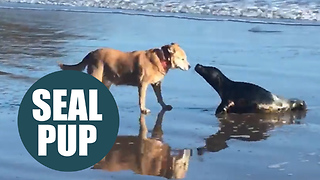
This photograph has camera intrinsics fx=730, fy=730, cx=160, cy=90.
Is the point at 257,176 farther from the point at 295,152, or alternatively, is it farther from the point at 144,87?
the point at 144,87

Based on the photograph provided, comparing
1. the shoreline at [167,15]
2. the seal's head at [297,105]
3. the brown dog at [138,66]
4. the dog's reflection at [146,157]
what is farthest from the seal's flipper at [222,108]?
the shoreline at [167,15]

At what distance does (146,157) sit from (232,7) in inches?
552

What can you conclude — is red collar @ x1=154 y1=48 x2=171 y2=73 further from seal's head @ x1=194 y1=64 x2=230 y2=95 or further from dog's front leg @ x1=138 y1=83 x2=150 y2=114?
seal's head @ x1=194 y1=64 x2=230 y2=95

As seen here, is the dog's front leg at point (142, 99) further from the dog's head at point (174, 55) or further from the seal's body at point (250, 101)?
the seal's body at point (250, 101)

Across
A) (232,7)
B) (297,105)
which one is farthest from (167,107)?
(232,7)

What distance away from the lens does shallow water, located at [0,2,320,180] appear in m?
5.50

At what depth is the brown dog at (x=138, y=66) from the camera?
7.82 meters

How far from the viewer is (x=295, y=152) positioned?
590cm

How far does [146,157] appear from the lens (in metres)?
5.73

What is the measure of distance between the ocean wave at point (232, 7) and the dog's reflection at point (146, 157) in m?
11.7

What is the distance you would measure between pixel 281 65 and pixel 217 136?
392 centimetres

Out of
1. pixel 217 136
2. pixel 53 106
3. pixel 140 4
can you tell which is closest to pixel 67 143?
pixel 53 106

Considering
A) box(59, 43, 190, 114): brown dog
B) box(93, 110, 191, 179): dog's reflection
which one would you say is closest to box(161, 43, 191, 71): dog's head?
box(59, 43, 190, 114): brown dog

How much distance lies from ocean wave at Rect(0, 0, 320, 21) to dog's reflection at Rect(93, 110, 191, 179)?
11.7 m
